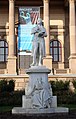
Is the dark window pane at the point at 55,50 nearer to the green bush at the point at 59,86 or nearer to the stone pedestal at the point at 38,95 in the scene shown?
the green bush at the point at 59,86

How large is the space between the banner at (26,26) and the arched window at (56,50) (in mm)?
5262

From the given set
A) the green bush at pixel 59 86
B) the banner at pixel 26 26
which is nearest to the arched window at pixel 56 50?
the banner at pixel 26 26

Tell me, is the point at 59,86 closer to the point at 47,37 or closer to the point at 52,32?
the point at 47,37

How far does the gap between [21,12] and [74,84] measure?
12.5 meters

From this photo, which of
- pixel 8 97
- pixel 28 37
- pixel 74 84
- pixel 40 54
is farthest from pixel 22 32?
pixel 40 54

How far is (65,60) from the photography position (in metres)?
47.4

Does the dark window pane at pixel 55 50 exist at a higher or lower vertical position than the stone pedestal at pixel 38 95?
higher

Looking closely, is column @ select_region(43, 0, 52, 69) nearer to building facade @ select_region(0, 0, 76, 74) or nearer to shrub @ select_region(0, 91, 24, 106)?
building facade @ select_region(0, 0, 76, 74)

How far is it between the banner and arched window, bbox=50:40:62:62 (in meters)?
5.26

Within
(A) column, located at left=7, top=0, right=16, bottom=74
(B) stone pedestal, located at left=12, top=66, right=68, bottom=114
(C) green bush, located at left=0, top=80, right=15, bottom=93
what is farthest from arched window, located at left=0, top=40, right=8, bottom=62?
(B) stone pedestal, located at left=12, top=66, right=68, bottom=114

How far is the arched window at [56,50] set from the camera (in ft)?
156

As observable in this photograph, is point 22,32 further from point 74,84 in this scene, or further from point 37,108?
point 37,108

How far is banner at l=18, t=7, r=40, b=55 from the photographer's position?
43344mm

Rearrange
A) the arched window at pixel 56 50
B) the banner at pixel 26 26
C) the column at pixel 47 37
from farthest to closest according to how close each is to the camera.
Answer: the arched window at pixel 56 50, the banner at pixel 26 26, the column at pixel 47 37
